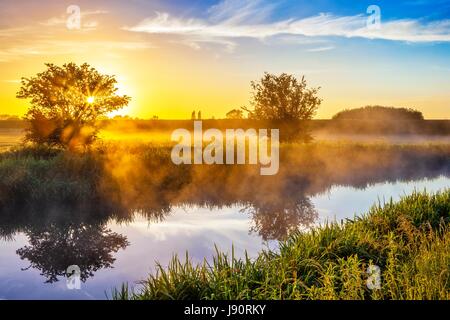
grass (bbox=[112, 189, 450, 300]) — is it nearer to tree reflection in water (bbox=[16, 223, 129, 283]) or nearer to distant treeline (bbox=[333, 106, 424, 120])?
tree reflection in water (bbox=[16, 223, 129, 283])

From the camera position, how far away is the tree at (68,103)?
25328 millimetres

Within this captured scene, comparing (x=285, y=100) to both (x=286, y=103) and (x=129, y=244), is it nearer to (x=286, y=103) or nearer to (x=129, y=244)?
(x=286, y=103)

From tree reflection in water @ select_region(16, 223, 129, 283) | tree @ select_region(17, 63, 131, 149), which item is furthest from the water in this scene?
tree @ select_region(17, 63, 131, 149)

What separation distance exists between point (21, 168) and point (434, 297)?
15168mm

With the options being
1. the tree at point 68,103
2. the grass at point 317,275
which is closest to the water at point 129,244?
the grass at point 317,275

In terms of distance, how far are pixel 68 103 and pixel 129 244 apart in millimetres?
15971

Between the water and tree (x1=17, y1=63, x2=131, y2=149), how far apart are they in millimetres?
11315

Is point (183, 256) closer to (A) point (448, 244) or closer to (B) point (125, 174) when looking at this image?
(A) point (448, 244)

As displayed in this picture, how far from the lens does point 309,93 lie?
33.0m

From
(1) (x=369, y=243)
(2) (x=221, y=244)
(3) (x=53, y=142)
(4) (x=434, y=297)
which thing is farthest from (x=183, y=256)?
(3) (x=53, y=142)

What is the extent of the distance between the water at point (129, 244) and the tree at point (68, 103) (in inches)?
445

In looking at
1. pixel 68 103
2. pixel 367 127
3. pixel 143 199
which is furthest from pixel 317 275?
pixel 367 127

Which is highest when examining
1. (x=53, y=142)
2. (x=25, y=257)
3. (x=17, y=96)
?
(x=17, y=96)

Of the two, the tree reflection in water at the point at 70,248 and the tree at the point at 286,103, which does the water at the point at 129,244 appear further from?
the tree at the point at 286,103
